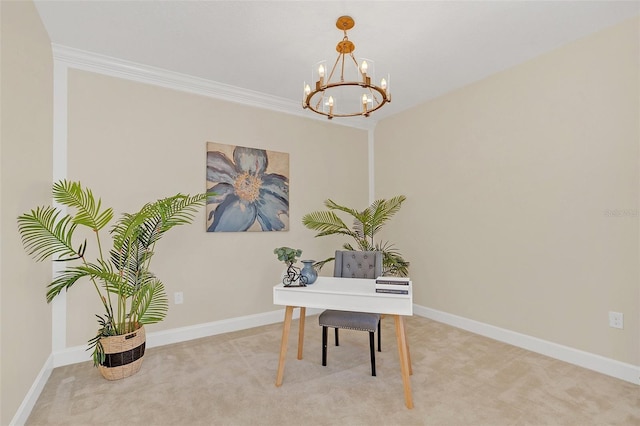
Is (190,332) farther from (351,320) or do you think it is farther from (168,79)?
(168,79)

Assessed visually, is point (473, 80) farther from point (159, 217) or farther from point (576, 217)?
point (159, 217)

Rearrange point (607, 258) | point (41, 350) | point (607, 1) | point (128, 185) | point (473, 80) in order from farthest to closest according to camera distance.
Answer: point (473, 80), point (128, 185), point (607, 258), point (41, 350), point (607, 1)

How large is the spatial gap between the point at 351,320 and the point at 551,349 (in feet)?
→ 6.16

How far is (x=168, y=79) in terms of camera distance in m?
3.11

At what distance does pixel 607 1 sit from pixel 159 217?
364 cm

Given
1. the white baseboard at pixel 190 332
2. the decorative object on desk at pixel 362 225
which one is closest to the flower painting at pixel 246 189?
the decorative object on desk at pixel 362 225

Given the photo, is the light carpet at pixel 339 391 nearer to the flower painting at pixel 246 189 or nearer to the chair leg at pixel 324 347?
the chair leg at pixel 324 347

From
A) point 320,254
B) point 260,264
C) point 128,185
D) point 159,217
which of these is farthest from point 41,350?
point 320,254

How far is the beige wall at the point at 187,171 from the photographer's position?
9.11 feet

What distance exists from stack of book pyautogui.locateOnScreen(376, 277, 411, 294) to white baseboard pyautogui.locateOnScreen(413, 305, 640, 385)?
5.43ft

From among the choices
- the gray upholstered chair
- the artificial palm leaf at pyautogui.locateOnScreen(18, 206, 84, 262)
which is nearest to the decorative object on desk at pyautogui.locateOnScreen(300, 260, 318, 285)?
the gray upholstered chair

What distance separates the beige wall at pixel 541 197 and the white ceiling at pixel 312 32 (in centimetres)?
36

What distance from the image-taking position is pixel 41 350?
228 cm

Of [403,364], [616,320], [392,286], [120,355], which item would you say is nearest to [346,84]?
[392,286]
